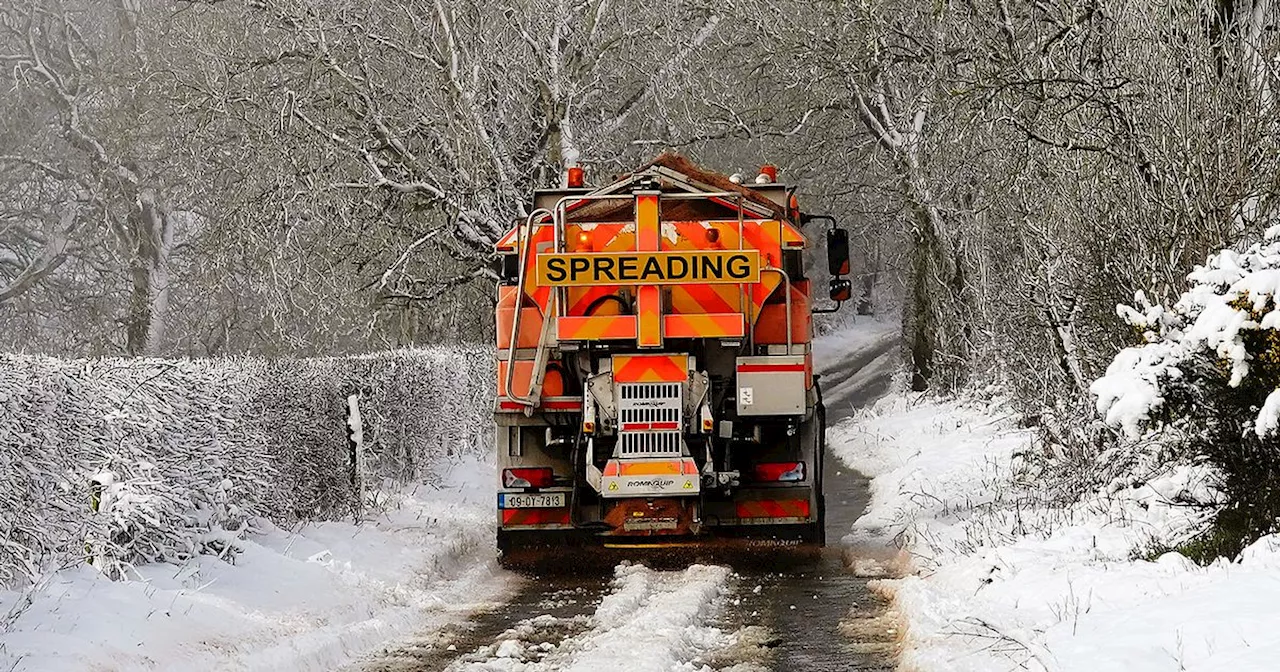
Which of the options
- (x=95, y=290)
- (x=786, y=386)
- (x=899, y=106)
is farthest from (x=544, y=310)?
(x=95, y=290)

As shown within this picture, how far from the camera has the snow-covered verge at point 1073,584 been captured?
20.6ft

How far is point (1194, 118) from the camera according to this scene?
35.1ft

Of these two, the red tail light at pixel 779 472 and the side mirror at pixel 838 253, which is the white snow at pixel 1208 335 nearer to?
the red tail light at pixel 779 472

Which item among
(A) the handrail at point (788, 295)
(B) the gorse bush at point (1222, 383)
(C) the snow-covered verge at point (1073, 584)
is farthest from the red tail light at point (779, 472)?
(B) the gorse bush at point (1222, 383)

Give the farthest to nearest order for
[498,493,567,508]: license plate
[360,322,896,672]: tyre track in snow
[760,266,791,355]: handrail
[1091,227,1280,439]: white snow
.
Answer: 1. [498,493,567,508]: license plate
2. [760,266,791,355]: handrail
3. [360,322,896,672]: tyre track in snow
4. [1091,227,1280,439]: white snow

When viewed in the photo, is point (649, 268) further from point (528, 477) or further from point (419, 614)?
point (419, 614)

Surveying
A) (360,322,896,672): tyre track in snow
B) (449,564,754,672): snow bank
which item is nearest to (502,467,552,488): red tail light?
(360,322,896,672): tyre track in snow

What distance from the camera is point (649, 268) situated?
11922 millimetres

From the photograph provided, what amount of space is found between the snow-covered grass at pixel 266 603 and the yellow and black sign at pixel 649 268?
249 cm

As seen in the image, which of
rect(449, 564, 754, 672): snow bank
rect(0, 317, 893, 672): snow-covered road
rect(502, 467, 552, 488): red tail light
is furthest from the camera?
rect(502, 467, 552, 488): red tail light

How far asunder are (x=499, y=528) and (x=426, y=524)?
1.43 m

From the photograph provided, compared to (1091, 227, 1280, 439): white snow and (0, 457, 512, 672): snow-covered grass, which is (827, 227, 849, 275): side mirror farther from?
(1091, 227, 1280, 439): white snow

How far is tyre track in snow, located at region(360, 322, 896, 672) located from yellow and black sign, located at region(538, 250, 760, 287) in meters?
2.29

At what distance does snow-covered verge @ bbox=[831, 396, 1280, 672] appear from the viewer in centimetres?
628
